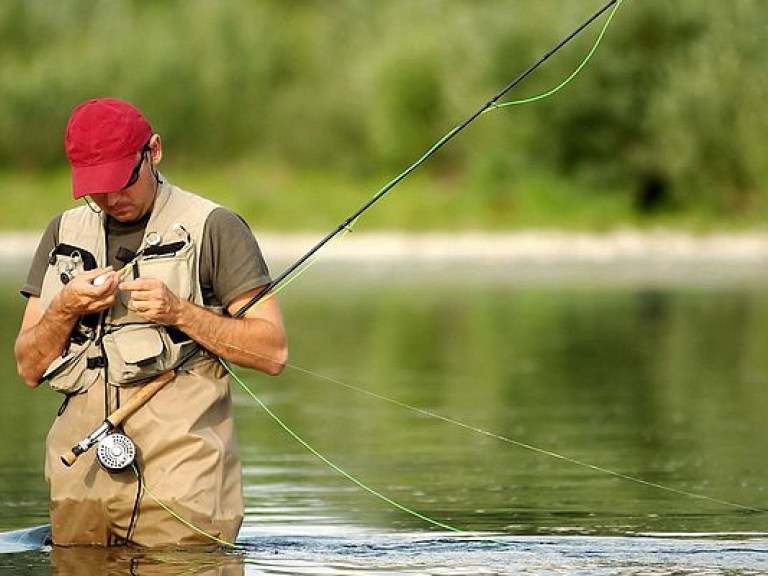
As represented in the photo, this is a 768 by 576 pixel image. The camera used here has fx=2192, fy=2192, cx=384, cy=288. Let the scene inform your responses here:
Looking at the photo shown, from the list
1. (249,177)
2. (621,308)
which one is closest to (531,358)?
(621,308)

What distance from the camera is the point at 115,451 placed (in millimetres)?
5695

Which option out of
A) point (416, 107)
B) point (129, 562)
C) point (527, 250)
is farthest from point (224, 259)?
point (416, 107)

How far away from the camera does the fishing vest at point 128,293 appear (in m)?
5.70

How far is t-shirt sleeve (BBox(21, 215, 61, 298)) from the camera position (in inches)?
229

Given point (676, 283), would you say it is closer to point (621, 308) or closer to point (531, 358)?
point (621, 308)

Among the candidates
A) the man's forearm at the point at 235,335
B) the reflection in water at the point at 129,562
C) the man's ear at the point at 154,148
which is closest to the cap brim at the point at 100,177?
the man's ear at the point at 154,148

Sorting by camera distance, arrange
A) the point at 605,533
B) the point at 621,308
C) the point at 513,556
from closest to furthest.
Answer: the point at 513,556
the point at 605,533
the point at 621,308

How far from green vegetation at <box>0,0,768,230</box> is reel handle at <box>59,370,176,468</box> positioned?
81.2 ft

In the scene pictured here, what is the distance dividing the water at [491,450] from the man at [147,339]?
246mm

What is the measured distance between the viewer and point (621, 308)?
20.7 m

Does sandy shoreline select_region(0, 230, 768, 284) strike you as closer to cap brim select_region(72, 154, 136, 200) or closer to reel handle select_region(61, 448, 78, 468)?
reel handle select_region(61, 448, 78, 468)

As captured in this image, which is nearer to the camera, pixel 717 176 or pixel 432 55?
pixel 717 176

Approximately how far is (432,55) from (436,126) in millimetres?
1151

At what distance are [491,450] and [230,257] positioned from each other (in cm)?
431
